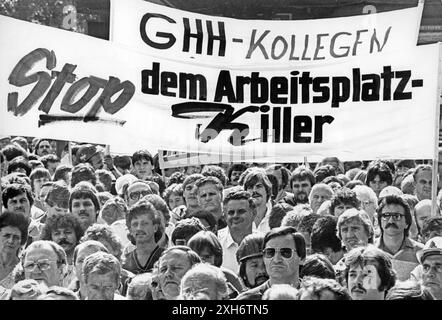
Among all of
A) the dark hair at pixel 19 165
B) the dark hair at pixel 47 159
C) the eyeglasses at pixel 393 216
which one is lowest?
the eyeglasses at pixel 393 216

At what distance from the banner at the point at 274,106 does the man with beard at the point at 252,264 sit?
1680mm

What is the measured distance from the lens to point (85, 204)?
8.78m

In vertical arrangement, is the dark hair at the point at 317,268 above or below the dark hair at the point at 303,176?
below

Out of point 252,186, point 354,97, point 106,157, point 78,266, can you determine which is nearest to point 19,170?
point 106,157

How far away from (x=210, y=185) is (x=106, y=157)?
416 centimetres

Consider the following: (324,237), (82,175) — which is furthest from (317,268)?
(82,175)

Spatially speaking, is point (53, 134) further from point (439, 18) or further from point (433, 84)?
point (439, 18)

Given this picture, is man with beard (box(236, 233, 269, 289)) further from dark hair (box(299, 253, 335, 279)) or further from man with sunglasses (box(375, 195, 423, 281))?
man with sunglasses (box(375, 195, 423, 281))

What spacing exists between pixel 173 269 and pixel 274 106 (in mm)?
2427

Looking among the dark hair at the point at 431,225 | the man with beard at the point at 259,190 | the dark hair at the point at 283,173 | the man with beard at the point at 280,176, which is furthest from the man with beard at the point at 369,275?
the dark hair at the point at 283,173

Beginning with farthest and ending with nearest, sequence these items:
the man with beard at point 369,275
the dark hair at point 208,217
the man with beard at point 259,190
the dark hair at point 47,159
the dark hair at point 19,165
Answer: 1. the dark hair at point 47,159
2. the dark hair at point 19,165
3. the man with beard at point 259,190
4. the dark hair at point 208,217
5. the man with beard at point 369,275

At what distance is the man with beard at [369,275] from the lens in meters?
6.48

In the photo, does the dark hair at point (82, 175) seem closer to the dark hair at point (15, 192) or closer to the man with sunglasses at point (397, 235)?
the dark hair at point (15, 192)

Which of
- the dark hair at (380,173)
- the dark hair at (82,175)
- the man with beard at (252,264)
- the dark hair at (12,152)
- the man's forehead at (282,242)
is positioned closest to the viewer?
the man's forehead at (282,242)
